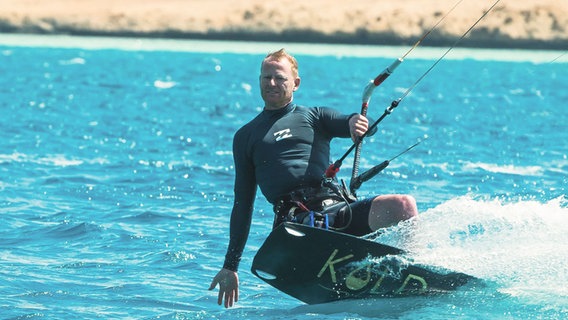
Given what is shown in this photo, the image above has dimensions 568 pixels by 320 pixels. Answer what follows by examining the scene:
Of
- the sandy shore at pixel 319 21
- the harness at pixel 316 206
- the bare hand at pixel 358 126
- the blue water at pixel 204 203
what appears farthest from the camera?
the sandy shore at pixel 319 21

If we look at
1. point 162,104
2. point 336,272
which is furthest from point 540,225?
point 162,104

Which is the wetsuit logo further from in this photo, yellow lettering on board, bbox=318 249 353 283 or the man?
yellow lettering on board, bbox=318 249 353 283

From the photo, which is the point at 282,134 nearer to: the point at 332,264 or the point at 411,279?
the point at 332,264

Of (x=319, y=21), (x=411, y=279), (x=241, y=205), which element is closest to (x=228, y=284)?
(x=241, y=205)

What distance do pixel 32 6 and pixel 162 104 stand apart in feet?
346

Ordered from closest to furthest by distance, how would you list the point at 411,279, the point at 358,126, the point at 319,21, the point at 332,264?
the point at 358,126, the point at 332,264, the point at 411,279, the point at 319,21

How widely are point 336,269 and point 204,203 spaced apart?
20.6 feet

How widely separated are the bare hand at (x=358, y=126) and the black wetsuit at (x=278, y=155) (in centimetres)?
23

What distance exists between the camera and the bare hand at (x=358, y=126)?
25.4 ft

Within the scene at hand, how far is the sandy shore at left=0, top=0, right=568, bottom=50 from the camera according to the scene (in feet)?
360

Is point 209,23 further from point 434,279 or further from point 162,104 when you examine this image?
point 434,279

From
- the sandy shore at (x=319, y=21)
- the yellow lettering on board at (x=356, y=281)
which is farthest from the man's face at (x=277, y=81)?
the sandy shore at (x=319, y=21)

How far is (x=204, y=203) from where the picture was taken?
559 inches

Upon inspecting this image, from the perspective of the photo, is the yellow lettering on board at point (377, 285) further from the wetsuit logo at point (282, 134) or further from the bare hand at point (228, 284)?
the wetsuit logo at point (282, 134)
